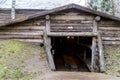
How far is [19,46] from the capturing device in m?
12.7

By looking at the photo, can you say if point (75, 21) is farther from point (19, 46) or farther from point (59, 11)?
point (19, 46)

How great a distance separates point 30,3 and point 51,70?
1074 centimetres

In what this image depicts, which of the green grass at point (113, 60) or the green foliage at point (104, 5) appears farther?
the green foliage at point (104, 5)

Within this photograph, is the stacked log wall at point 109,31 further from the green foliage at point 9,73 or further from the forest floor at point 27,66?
the green foliage at point 9,73

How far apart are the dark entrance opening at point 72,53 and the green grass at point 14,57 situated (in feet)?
9.11

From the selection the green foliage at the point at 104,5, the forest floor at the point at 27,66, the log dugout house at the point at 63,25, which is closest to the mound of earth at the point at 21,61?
the forest floor at the point at 27,66

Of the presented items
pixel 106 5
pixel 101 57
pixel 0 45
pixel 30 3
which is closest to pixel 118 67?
pixel 101 57

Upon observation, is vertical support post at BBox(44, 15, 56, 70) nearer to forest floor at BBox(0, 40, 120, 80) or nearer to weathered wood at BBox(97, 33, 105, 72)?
forest floor at BBox(0, 40, 120, 80)

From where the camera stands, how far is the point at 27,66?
35.1 ft

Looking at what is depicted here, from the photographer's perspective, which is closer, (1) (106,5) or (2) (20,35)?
(2) (20,35)

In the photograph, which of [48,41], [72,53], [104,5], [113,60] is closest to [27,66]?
[48,41]

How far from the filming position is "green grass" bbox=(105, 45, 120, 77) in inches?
421

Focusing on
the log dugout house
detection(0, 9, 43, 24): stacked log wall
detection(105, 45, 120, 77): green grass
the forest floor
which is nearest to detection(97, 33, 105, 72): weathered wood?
detection(105, 45, 120, 77): green grass

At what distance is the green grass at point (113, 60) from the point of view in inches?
421
